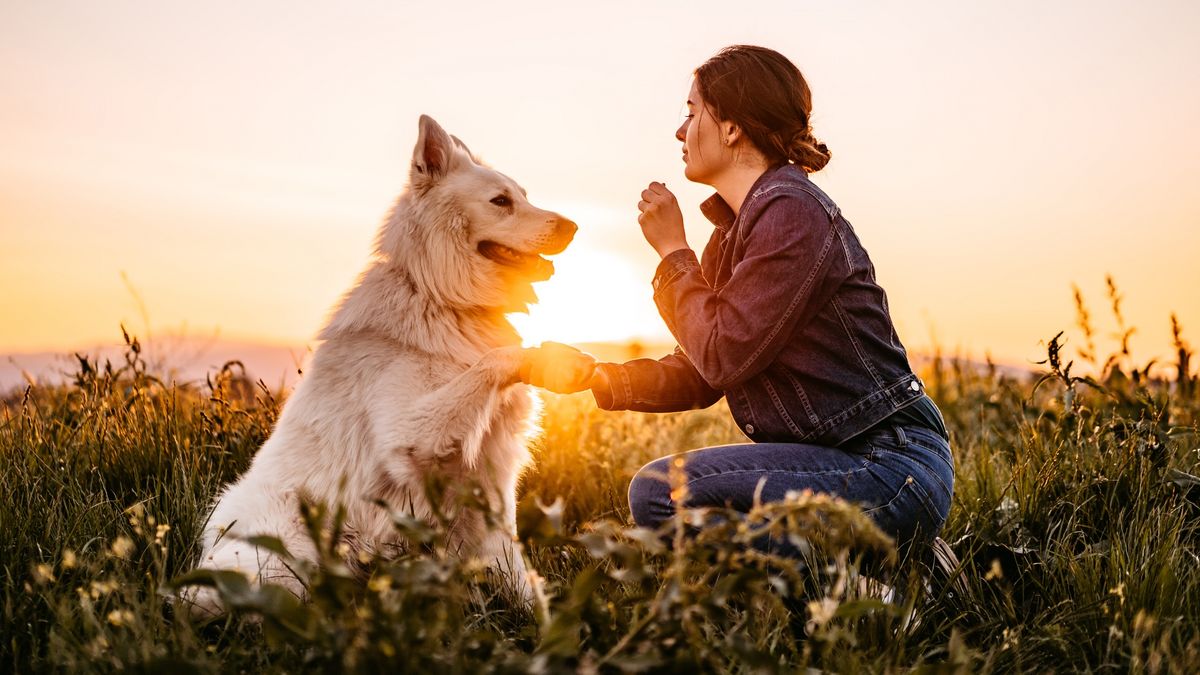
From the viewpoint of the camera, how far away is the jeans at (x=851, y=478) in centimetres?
293

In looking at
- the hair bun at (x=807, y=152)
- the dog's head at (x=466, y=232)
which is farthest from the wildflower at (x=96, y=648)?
the hair bun at (x=807, y=152)

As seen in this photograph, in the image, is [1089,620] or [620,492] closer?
[1089,620]

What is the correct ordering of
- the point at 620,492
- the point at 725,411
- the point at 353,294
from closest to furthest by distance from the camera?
1. the point at 353,294
2. the point at 620,492
3. the point at 725,411

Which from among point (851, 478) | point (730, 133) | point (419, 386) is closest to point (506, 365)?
point (419, 386)

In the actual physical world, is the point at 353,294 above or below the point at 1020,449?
above

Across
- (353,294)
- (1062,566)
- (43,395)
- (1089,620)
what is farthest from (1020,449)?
(43,395)

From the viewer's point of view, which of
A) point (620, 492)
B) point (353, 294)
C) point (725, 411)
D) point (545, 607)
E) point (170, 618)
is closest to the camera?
point (545, 607)

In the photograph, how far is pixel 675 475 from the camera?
1755mm

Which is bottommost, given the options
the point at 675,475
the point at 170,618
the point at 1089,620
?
the point at 170,618

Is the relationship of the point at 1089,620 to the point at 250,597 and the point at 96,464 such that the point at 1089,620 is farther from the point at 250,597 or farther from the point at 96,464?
the point at 96,464

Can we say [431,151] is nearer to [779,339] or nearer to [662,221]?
[662,221]

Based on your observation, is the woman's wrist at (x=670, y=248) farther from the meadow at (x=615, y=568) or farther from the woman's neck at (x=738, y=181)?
the meadow at (x=615, y=568)

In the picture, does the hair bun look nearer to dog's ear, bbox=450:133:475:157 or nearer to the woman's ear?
the woman's ear

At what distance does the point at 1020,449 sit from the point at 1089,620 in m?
2.02
